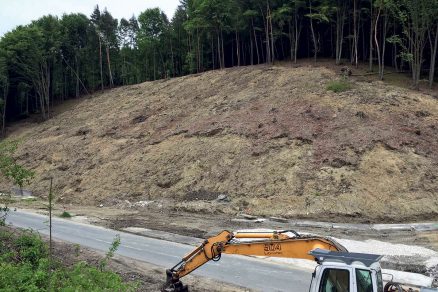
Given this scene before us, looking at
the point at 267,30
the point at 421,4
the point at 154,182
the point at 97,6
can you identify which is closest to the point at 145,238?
the point at 154,182

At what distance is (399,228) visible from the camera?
23.2 metres

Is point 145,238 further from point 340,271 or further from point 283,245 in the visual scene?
point 340,271

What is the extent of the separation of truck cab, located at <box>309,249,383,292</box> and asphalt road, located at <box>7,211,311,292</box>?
6157 millimetres

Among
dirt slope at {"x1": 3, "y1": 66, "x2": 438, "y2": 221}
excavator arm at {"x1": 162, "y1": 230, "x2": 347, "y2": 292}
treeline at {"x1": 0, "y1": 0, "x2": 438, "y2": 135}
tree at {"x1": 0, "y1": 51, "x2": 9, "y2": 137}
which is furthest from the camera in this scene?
tree at {"x1": 0, "y1": 51, "x2": 9, "y2": 137}

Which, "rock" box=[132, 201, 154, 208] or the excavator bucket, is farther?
"rock" box=[132, 201, 154, 208]

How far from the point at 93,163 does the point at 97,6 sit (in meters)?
46.4

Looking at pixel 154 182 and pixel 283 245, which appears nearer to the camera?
pixel 283 245

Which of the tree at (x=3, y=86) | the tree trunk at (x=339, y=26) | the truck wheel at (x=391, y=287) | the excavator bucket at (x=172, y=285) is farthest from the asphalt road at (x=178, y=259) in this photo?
the tree at (x=3, y=86)

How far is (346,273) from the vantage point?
7816 millimetres

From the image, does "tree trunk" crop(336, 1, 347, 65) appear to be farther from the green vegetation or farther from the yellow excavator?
the green vegetation

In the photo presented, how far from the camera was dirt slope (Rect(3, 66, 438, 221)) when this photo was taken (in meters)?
27.2

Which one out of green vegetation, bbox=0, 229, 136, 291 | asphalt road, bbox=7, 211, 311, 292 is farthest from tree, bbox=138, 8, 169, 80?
green vegetation, bbox=0, 229, 136, 291

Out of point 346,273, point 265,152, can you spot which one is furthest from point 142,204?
point 346,273

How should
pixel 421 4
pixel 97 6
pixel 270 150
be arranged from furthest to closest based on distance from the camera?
pixel 97 6, pixel 421 4, pixel 270 150
